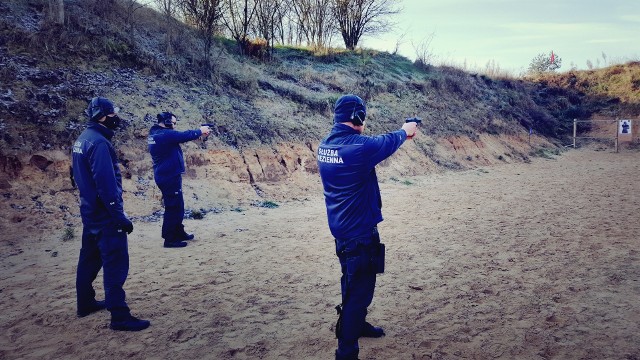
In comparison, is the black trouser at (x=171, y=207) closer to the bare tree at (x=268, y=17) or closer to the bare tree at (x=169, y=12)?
the bare tree at (x=169, y=12)

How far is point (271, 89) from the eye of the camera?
1553 centimetres

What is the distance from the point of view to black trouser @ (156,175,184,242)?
24.1 ft

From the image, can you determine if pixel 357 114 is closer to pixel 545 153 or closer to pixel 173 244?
pixel 173 244

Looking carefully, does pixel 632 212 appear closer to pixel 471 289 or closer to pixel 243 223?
pixel 471 289

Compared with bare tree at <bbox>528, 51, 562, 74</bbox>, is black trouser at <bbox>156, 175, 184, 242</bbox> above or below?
below

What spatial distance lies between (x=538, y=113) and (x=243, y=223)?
2379cm

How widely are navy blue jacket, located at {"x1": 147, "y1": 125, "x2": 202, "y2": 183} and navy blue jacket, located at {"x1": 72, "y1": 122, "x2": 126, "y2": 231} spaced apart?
8.94 ft

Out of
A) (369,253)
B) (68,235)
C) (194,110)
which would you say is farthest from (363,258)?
(194,110)

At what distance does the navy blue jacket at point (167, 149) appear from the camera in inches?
280

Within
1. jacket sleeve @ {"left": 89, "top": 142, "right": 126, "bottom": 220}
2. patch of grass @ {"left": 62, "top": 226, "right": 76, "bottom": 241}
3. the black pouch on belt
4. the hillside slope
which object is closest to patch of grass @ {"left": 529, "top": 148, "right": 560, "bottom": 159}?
the hillside slope

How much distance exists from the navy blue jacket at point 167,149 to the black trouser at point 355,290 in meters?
4.48

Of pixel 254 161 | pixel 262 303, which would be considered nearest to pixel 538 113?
pixel 254 161

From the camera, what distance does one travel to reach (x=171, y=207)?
24.2ft

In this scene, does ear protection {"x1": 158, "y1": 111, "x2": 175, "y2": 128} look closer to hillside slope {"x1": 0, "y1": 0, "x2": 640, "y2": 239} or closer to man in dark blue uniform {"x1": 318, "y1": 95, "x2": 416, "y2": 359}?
hillside slope {"x1": 0, "y1": 0, "x2": 640, "y2": 239}
